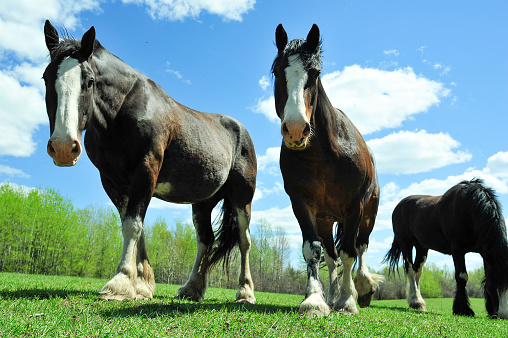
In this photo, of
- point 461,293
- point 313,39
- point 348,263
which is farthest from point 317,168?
point 461,293

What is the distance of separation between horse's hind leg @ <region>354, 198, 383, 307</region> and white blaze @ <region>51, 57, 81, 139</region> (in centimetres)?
464

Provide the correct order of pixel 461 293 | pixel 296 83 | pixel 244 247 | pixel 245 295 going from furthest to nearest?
pixel 461 293 < pixel 244 247 < pixel 245 295 < pixel 296 83

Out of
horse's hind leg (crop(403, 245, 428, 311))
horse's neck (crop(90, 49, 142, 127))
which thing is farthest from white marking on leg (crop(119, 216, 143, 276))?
horse's hind leg (crop(403, 245, 428, 311))

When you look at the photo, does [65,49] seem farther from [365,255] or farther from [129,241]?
[365,255]

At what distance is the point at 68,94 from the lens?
411 centimetres

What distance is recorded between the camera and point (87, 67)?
4469 mm

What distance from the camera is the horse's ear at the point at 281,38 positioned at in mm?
4742

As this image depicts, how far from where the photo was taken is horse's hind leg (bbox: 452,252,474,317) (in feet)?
26.8

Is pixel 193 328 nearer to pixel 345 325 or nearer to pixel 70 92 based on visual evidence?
pixel 345 325

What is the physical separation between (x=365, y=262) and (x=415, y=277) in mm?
6735

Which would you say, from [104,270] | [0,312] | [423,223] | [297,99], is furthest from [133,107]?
[104,270]

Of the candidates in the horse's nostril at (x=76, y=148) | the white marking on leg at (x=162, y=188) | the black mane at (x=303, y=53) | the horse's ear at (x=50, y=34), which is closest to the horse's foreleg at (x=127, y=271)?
the white marking on leg at (x=162, y=188)

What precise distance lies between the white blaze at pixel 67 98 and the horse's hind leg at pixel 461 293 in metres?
8.49

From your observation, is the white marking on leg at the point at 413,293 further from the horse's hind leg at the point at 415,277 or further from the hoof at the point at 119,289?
the hoof at the point at 119,289
